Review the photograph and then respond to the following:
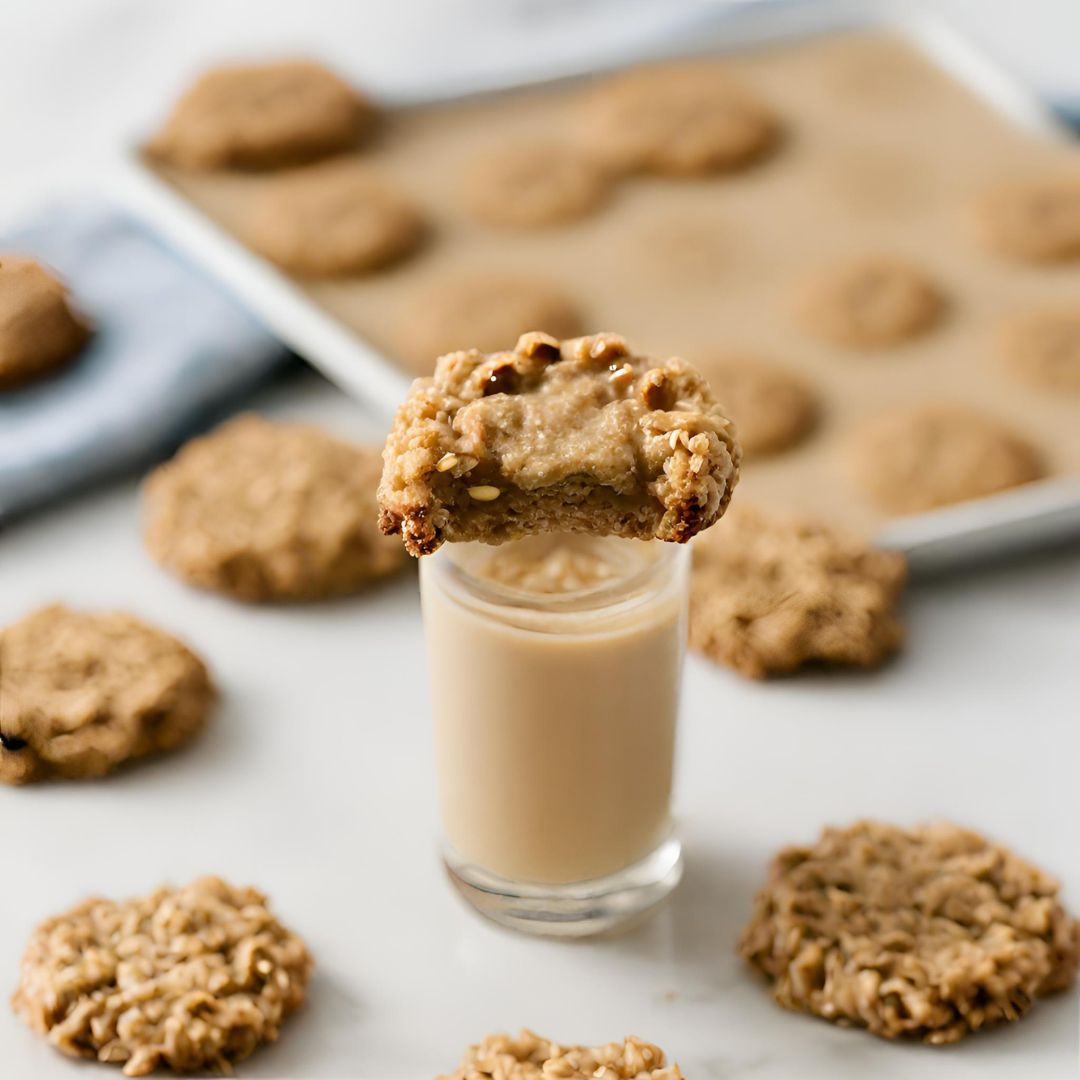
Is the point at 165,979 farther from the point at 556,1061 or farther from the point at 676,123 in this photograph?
the point at 676,123

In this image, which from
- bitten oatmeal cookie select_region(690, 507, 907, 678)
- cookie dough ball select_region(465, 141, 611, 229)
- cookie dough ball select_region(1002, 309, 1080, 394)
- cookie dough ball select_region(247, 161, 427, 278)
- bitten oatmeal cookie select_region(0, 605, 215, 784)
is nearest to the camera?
bitten oatmeal cookie select_region(0, 605, 215, 784)

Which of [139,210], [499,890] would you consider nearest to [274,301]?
[139,210]

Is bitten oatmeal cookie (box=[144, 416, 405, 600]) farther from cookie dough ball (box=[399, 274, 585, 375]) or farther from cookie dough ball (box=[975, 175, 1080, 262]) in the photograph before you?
cookie dough ball (box=[975, 175, 1080, 262])

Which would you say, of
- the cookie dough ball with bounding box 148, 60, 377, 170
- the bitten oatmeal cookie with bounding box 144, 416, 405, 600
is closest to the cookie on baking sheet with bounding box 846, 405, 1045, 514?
the bitten oatmeal cookie with bounding box 144, 416, 405, 600

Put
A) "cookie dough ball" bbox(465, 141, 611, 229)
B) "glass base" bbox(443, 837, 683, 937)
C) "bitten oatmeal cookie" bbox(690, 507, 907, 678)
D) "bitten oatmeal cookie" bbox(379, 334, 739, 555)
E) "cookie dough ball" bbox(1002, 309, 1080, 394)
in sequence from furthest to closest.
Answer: "cookie dough ball" bbox(465, 141, 611, 229)
"cookie dough ball" bbox(1002, 309, 1080, 394)
"bitten oatmeal cookie" bbox(690, 507, 907, 678)
"glass base" bbox(443, 837, 683, 937)
"bitten oatmeal cookie" bbox(379, 334, 739, 555)

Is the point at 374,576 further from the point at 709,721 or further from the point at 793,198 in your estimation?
the point at 793,198
